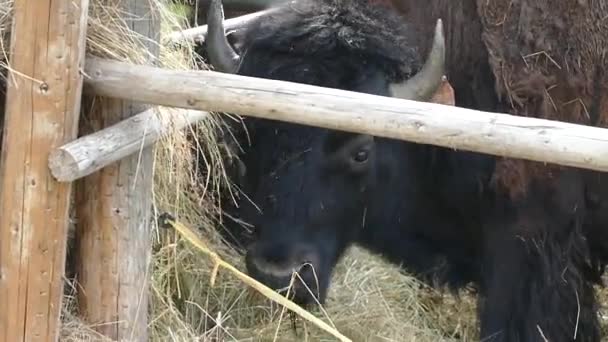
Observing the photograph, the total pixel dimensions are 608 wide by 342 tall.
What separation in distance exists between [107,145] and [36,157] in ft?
0.74

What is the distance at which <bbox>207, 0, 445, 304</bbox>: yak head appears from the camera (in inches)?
153

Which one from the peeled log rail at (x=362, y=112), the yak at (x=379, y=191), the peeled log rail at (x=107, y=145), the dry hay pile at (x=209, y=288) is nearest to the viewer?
the peeled log rail at (x=362, y=112)

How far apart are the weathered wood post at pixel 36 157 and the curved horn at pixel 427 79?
1466 millimetres

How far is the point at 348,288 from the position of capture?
5219 mm

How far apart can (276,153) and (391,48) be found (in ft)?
2.52

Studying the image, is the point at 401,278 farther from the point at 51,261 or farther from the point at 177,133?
the point at 51,261

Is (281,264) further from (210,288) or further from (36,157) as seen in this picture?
Answer: (36,157)

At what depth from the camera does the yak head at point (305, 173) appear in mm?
3896

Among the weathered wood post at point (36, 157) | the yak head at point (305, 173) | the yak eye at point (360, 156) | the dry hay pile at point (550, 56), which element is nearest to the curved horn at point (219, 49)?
the yak head at point (305, 173)

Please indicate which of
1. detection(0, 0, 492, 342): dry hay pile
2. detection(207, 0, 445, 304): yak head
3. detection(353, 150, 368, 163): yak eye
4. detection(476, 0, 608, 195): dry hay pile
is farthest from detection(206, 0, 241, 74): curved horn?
detection(476, 0, 608, 195): dry hay pile

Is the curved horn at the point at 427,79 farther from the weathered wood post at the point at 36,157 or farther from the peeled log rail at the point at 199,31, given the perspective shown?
the weathered wood post at the point at 36,157

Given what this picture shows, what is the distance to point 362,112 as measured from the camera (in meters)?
2.87

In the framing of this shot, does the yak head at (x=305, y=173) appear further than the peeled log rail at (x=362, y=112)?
Yes

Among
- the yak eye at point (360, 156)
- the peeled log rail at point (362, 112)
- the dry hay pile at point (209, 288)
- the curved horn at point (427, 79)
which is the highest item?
the curved horn at point (427, 79)
